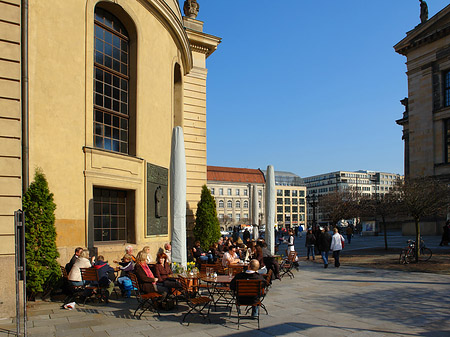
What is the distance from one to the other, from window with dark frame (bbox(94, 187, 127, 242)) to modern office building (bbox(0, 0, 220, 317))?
1.3 inches

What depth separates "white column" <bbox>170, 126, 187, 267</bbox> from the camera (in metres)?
10.6

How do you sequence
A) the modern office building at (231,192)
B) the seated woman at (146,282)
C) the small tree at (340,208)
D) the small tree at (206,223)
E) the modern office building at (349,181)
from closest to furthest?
the seated woman at (146,282) < the small tree at (206,223) < the small tree at (340,208) < the modern office building at (231,192) < the modern office building at (349,181)

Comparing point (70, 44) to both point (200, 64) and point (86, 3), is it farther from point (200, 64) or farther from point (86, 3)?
point (200, 64)

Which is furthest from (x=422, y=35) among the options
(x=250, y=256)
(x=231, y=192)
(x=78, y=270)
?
(x=231, y=192)

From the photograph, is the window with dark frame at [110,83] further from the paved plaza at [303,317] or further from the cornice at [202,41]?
the cornice at [202,41]

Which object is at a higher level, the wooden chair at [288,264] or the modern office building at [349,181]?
the modern office building at [349,181]

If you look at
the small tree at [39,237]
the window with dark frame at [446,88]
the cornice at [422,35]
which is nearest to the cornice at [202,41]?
the small tree at [39,237]

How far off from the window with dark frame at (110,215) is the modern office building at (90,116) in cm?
3

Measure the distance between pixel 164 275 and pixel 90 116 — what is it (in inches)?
228

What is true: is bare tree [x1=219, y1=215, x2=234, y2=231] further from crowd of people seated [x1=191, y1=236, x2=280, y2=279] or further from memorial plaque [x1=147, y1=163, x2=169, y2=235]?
memorial plaque [x1=147, y1=163, x2=169, y2=235]

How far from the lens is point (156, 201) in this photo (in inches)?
627

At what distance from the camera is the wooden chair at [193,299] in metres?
8.58

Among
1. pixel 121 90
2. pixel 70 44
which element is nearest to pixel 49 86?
pixel 70 44

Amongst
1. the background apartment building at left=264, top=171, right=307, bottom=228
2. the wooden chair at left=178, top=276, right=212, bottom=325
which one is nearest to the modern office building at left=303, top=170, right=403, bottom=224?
the background apartment building at left=264, top=171, right=307, bottom=228
